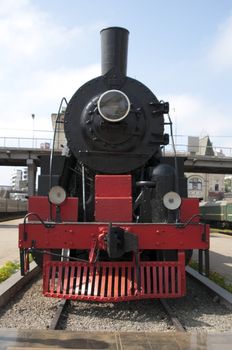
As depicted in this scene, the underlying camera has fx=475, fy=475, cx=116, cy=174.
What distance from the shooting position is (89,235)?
6.20 meters

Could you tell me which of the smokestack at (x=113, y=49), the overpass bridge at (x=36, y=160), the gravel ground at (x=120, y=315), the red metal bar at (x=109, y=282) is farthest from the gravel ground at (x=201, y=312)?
the overpass bridge at (x=36, y=160)

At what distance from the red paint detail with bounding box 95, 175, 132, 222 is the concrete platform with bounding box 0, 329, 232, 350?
1.93m

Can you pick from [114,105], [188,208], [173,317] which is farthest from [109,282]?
[114,105]

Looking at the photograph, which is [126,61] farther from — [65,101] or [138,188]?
[138,188]

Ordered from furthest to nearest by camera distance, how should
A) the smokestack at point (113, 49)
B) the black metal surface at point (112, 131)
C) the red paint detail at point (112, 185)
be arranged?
the smokestack at point (113, 49) < the black metal surface at point (112, 131) < the red paint detail at point (112, 185)

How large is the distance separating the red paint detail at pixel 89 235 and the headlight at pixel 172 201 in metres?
0.26

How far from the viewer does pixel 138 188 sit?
281 inches

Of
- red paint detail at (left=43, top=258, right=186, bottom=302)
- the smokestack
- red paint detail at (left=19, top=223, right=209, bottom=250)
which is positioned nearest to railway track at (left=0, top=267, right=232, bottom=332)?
red paint detail at (left=43, top=258, right=186, bottom=302)

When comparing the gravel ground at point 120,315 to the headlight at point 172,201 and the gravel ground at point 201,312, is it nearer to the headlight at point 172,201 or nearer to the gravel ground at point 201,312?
the gravel ground at point 201,312

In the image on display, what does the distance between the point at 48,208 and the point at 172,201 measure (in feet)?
5.82

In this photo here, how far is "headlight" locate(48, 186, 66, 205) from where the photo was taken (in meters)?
6.46

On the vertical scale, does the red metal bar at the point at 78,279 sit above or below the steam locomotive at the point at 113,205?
below

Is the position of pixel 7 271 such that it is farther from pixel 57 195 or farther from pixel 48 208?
pixel 57 195

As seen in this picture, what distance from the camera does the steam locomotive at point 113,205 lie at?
611 centimetres
